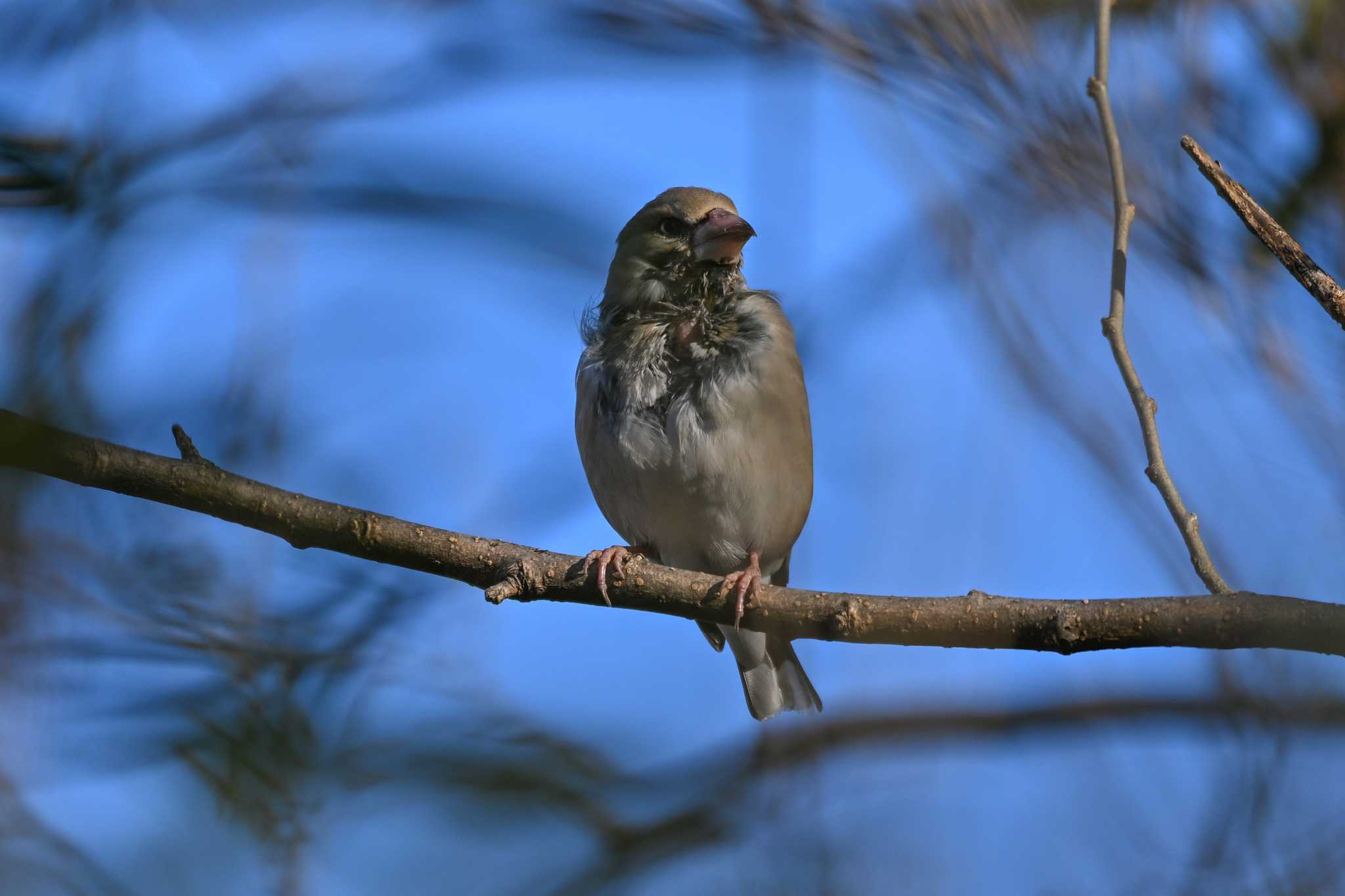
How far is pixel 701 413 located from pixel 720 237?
0.78m

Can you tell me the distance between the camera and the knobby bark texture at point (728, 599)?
2.71 meters

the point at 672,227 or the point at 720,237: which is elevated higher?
the point at 672,227

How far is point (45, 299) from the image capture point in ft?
5.19

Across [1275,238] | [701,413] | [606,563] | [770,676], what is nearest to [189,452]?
[606,563]

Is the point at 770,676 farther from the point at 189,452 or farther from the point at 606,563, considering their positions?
the point at 189,452

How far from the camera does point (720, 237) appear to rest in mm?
4988

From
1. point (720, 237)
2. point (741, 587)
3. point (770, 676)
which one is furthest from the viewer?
point (770, 676)

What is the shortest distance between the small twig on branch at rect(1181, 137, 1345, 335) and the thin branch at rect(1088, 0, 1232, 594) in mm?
218

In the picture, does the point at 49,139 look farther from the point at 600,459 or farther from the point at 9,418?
the point at 600,459

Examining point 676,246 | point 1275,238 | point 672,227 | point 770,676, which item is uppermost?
point 672,227

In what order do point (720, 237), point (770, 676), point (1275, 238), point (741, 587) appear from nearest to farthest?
point (1275, 238) → point (741, 587) → point (720, 237) → point (770, 676)

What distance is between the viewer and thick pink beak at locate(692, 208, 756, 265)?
4.96 m

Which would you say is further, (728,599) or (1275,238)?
(728,599)

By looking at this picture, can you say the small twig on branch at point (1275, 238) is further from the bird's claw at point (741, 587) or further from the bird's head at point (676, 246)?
the bird's head at point (676, 246)
